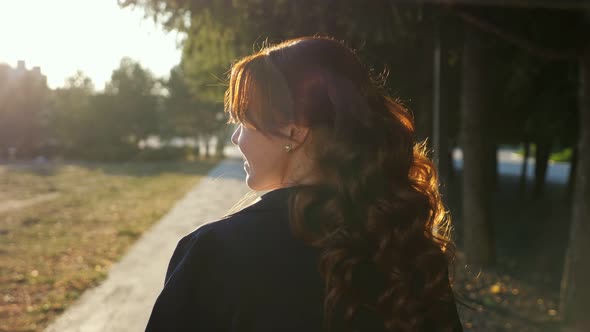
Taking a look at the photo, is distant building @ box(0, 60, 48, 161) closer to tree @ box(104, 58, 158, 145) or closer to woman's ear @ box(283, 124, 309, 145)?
tree @ box(104, 58, 158, 145)

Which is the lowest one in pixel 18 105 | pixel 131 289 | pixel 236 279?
pixel 18 105

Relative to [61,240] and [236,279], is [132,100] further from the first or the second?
[236,279]

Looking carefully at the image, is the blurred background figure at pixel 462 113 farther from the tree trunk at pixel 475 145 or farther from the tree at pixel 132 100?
the tree at pixel 132 100

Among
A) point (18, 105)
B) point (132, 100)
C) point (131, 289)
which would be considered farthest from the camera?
point (132, 100)

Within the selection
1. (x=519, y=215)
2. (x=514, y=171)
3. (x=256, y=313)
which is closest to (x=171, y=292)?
(x=256, y=313)

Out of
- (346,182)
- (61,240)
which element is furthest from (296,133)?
(61,240)

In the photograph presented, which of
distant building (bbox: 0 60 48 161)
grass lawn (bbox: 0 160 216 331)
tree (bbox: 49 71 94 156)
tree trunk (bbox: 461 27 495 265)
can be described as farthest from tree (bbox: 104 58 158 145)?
tree trunk (bbox: 461 27 495 265)

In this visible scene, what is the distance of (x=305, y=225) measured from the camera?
51.3 inches

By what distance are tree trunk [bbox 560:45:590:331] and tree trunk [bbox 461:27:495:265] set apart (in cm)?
213

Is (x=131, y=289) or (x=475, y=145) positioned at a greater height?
(x=475, y=145)

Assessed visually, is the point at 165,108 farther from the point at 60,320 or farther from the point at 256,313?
the point at 256,313

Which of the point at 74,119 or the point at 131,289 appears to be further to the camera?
the point at 74,119

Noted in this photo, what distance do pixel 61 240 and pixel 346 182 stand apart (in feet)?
31.2

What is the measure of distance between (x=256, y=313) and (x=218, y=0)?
5.93 meters
